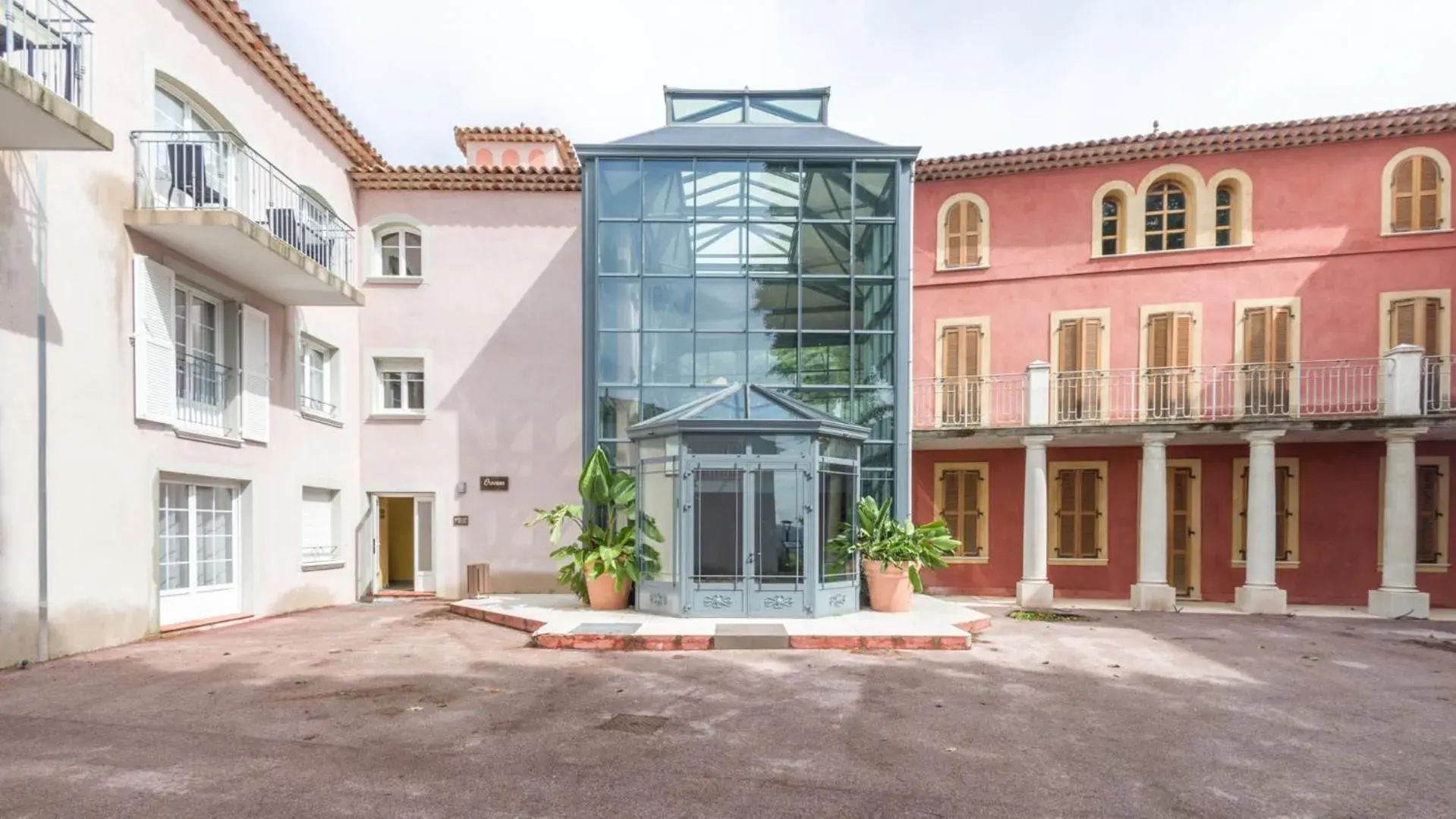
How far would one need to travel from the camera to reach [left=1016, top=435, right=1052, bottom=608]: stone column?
14.0 metres

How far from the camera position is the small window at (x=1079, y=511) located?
1546cm

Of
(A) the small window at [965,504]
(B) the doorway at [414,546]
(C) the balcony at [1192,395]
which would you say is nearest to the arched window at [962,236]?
(C) the balcony at [1192,395]

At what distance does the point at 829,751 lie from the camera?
539 centimetres

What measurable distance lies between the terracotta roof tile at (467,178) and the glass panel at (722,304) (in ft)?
13.4

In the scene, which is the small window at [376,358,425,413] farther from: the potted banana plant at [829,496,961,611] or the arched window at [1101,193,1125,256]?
the arched window at [1101,193,1125,256]

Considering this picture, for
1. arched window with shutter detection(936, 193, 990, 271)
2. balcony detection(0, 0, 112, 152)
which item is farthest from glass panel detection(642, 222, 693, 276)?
balcony detection(0, 0, 112, 152)

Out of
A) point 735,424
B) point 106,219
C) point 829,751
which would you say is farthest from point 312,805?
point 106,219

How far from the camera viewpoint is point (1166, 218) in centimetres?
1524

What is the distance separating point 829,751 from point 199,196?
10901mm

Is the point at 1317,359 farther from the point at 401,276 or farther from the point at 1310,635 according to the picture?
the point at 401,276

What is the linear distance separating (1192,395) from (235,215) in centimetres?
1621

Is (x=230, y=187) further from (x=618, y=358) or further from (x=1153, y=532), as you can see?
(x=1153, y=532)

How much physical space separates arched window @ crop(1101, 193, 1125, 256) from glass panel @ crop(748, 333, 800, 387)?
24.2 ft

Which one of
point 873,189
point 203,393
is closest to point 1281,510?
point 873,189
